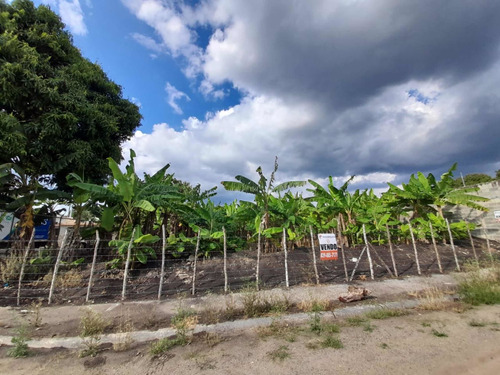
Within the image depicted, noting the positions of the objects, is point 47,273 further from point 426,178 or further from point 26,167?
point 426,178

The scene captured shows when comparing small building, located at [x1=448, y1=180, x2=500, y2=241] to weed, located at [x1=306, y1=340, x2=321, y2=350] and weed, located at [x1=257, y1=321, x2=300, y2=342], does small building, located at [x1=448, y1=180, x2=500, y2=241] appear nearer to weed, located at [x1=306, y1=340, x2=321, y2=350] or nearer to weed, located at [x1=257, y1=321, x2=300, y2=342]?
weed, located at [x1=257, y1=321, x2=300, y2=342]

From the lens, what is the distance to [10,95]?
337 inches

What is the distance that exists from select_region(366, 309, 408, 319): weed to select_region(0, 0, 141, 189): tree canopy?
10.7 m

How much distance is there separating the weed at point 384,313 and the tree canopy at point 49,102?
10.7 m

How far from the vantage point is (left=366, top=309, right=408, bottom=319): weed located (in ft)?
16.9

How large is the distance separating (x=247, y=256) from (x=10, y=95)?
33.1 feet

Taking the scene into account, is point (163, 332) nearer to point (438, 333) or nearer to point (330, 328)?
point (330, 328)

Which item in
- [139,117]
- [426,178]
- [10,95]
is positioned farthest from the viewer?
[139,117]

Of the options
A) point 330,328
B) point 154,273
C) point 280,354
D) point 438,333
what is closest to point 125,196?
point 154,273

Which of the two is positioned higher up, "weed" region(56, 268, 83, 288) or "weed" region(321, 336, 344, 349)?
"weed" region(56, 268, 83, 288)

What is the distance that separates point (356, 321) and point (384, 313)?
739mm

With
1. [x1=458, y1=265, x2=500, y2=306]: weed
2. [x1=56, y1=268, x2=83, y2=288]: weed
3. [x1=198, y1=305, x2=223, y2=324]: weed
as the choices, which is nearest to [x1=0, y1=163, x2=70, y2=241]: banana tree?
[x1=56, y1=268, x2=83, y2=288]: weed

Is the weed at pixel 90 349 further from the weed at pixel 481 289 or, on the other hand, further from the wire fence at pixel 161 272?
the weed at pixel 481 289

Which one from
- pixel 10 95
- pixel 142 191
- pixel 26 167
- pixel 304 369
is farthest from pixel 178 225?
pixel 304 369
